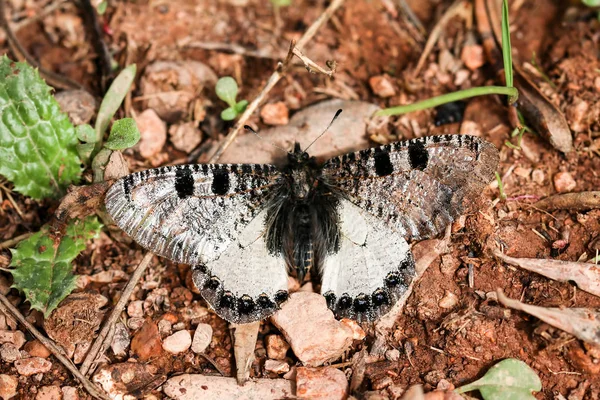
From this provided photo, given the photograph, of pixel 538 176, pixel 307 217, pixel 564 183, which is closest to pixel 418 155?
pixel 307 217

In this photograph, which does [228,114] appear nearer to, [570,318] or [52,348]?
[52,348]

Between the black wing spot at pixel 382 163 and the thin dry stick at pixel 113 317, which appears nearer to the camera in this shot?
the thin dry stick at pixel 113 317

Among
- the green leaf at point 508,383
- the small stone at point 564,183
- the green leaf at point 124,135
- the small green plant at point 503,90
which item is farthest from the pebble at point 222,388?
the small stone at point 564,183

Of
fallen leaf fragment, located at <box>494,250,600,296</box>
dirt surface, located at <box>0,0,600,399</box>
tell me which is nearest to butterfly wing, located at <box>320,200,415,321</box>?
dirt surface, located at <box>0,0,600,399</box>

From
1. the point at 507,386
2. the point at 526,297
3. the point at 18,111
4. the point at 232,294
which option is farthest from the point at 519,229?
the point at 18,111

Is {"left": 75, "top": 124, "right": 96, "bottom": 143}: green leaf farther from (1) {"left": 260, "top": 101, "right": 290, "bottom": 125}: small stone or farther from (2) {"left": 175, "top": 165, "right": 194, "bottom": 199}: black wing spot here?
(1) {"left": 260, "top": 101, "right": 290, "bottom": 125}: small stone

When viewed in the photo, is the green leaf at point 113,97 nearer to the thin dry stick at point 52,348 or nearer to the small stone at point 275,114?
the small stone at point 275,114
